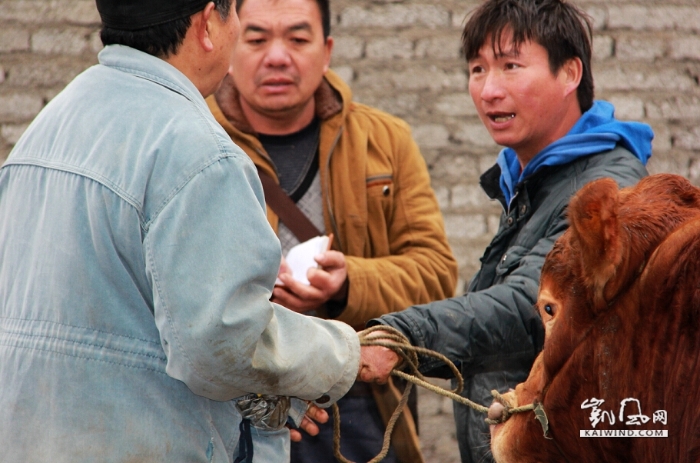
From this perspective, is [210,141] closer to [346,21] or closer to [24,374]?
[24,374]

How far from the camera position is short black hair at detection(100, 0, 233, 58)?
5.96 ft

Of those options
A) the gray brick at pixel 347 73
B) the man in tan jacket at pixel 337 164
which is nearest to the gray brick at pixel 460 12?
the gray brick at pixel 347 73

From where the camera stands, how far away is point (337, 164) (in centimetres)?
322

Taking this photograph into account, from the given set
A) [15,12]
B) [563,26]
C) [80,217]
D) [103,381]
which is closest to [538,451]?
[103,381]

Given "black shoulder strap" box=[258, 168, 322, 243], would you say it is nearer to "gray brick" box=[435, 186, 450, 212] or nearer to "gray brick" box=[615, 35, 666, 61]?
"gray brick" box=[435, 186, 450, 212]

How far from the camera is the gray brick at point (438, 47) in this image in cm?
563

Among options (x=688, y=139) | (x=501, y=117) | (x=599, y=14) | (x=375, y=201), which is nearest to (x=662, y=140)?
(x=688, y=139)

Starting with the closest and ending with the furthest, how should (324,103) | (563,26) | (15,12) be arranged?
(563,26) → (324,103) → (15,12)

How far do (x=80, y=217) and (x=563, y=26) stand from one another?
1686 millimetres

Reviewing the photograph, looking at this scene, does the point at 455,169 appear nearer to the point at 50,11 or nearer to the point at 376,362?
the point at 50,11

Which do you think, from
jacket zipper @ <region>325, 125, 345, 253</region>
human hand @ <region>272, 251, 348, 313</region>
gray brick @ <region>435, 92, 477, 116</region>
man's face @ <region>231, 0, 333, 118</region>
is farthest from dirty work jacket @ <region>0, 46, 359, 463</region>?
gray brick @ <region>435, 92, 477, 116</region>

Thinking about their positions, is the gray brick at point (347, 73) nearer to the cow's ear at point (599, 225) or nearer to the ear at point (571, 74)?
the ear at point (571, 74)

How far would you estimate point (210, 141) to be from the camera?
5.55 ft

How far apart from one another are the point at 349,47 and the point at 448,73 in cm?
68
